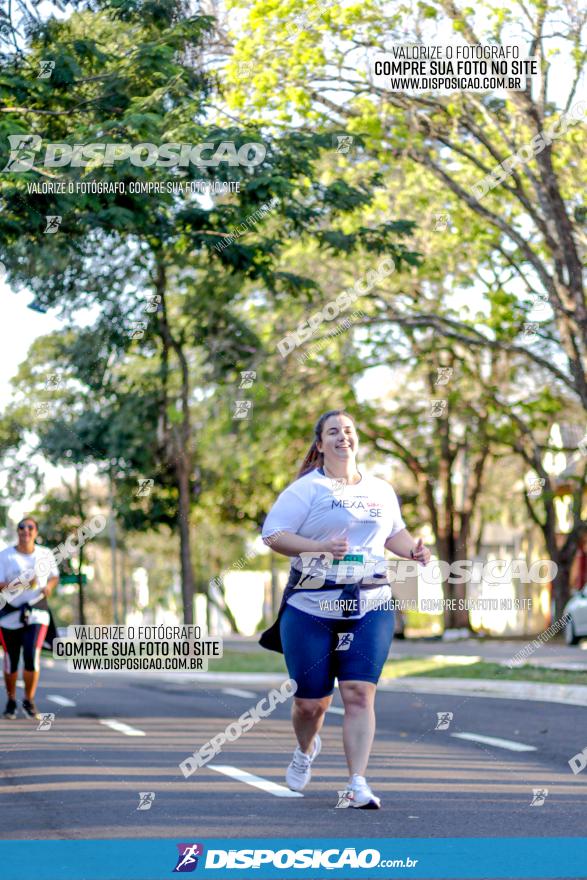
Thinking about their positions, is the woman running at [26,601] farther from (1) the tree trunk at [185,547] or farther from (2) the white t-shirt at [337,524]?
(1) the tree trunk at [185,547]

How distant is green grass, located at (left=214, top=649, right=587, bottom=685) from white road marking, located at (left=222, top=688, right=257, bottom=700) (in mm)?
2348

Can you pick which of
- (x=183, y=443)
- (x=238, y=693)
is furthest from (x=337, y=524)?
(x=183, y=443)

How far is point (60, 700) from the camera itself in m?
18.1

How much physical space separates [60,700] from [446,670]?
6.05 metres

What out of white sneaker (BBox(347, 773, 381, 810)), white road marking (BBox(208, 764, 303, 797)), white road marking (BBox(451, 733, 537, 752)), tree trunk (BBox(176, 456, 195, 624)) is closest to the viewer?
white sneaker (BBox(347, 773, 381, 810))

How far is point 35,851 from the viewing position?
6.59 meters

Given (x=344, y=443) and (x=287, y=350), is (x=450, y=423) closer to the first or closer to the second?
(x=287, y=350)

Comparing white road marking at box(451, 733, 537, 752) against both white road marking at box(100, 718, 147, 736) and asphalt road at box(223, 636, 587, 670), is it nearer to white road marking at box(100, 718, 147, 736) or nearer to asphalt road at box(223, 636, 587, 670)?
white road marking at box(100, 718, 147, 736)

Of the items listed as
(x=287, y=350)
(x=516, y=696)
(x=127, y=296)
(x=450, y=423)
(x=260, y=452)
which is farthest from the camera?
(x=450, y=423)

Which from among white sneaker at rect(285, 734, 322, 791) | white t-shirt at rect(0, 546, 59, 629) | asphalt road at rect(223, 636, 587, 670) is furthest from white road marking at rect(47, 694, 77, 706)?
white sneaker at rect(285, 734, 322, 791)

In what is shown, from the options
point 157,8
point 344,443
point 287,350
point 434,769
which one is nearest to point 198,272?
point 287,350

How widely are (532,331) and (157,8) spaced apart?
Answer: 11488 mm

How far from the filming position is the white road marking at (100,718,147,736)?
43.0ft

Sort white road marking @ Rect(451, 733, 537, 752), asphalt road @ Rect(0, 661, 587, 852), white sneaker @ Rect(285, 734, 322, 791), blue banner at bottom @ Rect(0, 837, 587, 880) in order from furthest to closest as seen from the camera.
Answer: white road marking @ Rect(451, 733, 537, 752), white sneaker @ Rect(285, 734, 322, 791), asphalt road @ Rect(0, 661, 587, 852), blue banner at bottom @ Rect(0, 837, 587, 880)
